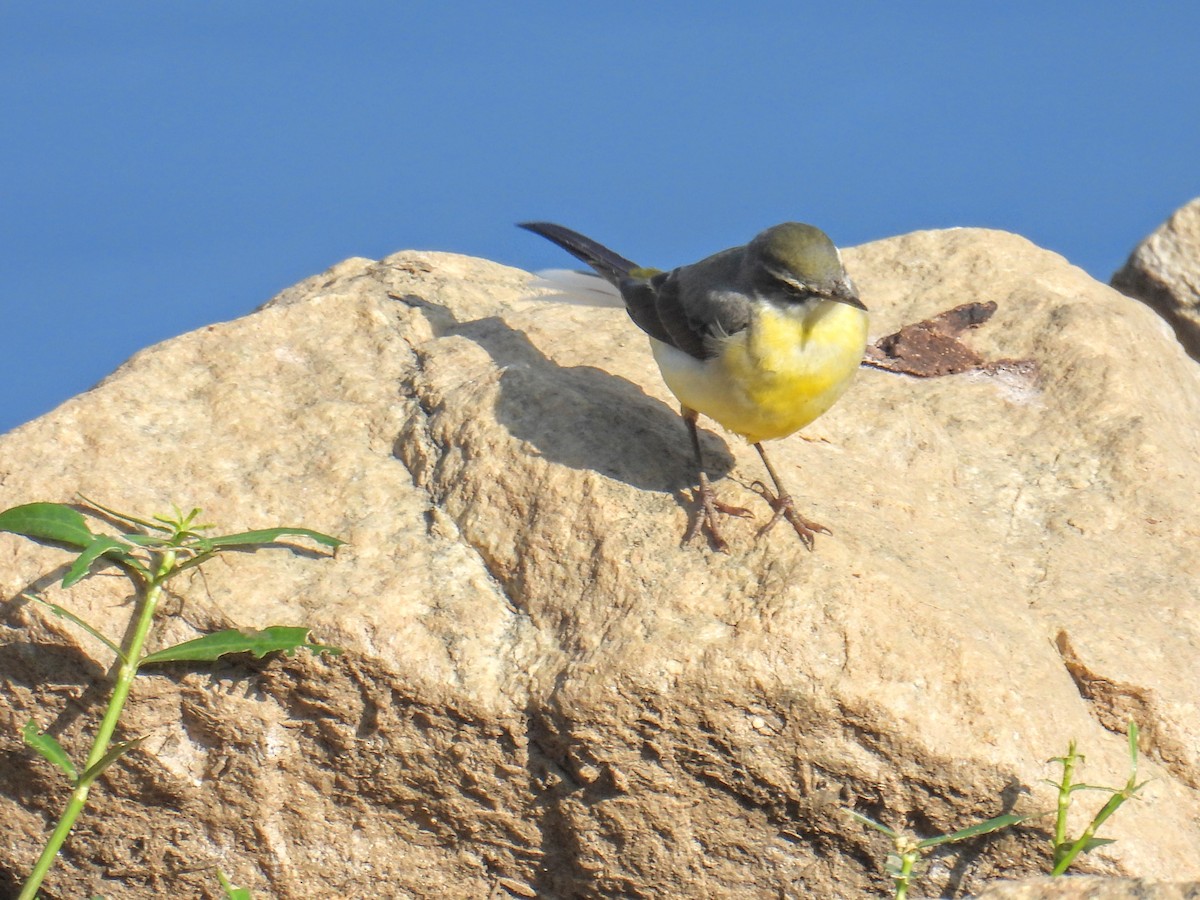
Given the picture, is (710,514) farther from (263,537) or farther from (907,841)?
(263,537)

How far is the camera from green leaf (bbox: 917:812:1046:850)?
4336mm

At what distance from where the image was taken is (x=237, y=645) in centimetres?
470

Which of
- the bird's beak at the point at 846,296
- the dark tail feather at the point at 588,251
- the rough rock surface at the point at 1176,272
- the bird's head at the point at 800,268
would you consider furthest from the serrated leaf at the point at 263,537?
the rough rock surface at the point at 1176,272

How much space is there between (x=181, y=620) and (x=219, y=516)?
607mm

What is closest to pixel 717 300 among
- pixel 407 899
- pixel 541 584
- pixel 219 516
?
pixel 541 584

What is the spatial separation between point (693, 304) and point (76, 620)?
3.02 meters

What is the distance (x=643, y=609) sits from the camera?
5094 millimetres

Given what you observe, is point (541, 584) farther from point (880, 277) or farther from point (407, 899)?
point (880, 277)

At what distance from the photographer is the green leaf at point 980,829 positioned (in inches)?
171

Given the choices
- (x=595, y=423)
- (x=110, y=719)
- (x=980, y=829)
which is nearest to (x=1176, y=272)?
(x=595, y=423)

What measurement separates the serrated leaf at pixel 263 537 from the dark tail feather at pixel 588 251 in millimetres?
2718

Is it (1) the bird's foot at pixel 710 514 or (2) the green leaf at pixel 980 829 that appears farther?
(1) the bird's foot at pixel 710 514

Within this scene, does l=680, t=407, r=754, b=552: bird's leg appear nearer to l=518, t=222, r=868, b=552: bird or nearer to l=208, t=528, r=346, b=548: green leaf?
l=518, t=222, r=868, b=552: bird

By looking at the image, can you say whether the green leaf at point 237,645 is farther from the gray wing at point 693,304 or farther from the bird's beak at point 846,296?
the bird's beak at point 846,296
